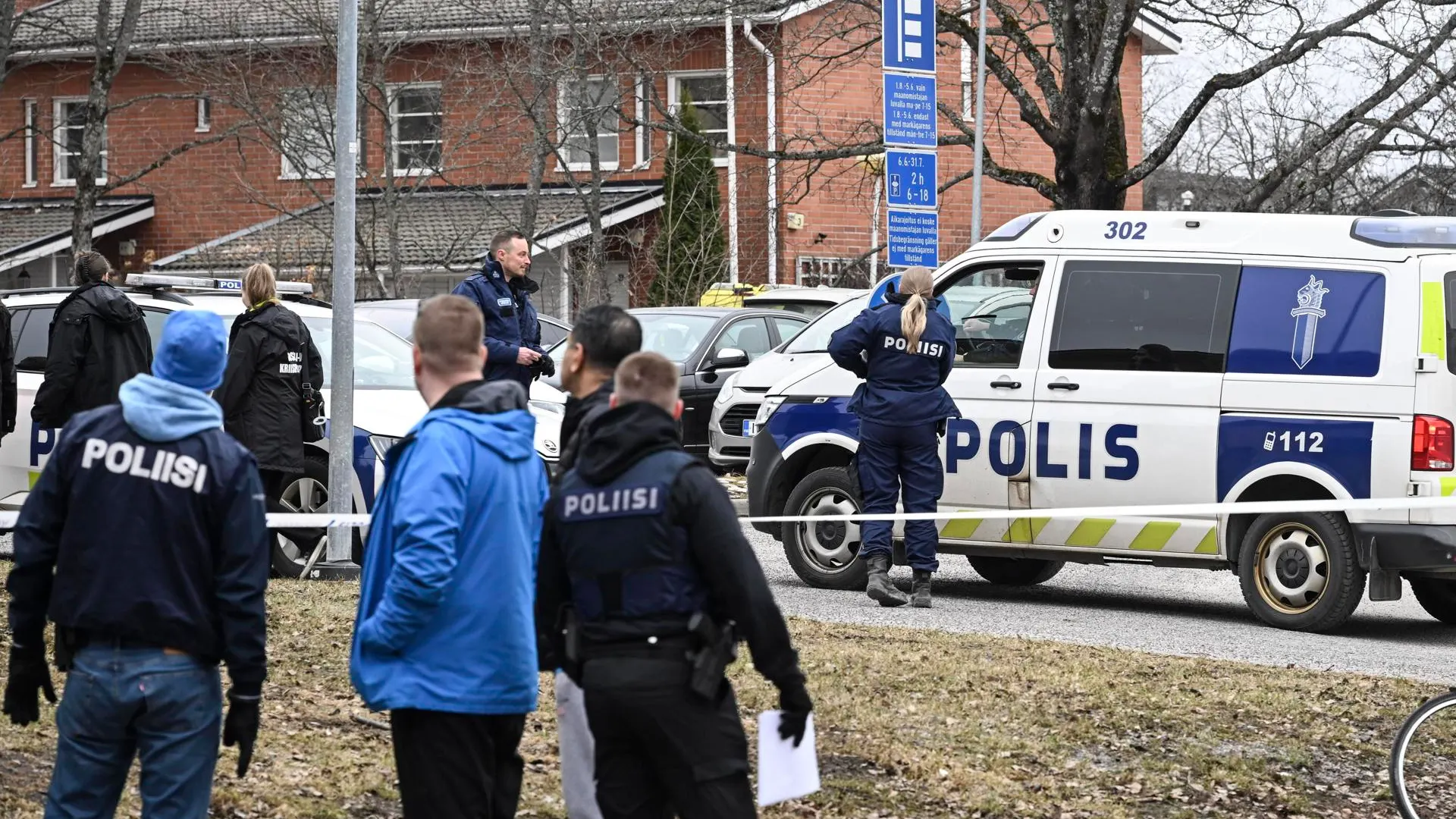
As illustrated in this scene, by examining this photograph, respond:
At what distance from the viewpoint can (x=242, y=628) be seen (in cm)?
454

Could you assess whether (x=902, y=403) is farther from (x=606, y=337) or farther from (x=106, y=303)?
(x=606, y=337)

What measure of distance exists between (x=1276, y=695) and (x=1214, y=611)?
324 cm

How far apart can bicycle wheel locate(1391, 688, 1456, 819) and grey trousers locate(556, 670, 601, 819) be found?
2.68 metres

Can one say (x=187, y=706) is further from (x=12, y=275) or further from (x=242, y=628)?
(x=12, y=275)

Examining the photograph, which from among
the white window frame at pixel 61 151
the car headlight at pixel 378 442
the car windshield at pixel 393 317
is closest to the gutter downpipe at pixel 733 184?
the white window frame at pixel 61 151

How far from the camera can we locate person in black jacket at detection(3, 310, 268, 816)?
4480mm

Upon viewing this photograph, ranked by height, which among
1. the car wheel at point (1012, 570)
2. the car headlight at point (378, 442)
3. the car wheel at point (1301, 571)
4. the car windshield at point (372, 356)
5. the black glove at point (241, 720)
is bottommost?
the car wheel at point (1012, 570)

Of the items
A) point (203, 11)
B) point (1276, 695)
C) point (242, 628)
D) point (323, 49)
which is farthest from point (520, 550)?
point (203, 11)

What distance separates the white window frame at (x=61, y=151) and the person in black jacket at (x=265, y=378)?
76.7ft

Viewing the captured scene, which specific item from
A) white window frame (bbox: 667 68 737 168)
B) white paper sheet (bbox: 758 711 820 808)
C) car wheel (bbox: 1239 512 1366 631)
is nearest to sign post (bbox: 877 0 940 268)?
car wheel (bbox: 1239 512 1366 631)

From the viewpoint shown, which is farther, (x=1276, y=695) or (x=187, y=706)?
(x=1276, y=695)

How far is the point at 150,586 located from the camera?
14.6 feet

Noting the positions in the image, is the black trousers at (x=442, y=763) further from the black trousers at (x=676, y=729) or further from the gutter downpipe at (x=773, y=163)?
the gutter downpipe at (x=773, y=163)

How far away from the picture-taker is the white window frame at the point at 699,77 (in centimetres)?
3027
